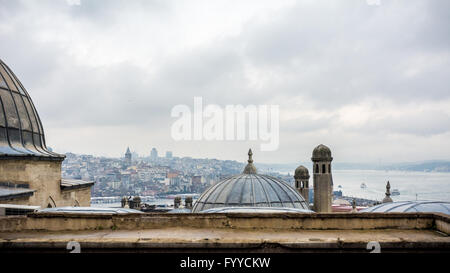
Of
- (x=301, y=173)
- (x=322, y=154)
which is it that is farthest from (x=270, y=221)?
(x=301, y=173)

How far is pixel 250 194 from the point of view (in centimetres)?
1397

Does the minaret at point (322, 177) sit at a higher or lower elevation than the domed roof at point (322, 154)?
lower

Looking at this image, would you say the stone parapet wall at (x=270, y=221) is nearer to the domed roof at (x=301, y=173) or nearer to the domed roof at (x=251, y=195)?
the domed roof at (x=251, y=195)

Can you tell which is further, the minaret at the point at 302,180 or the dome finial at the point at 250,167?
the minaret at the point at 302,180

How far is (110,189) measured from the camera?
115 metres

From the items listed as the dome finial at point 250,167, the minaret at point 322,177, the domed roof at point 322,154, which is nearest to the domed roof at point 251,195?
the dome finial at point 250,167

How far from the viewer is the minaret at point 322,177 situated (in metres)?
20.6

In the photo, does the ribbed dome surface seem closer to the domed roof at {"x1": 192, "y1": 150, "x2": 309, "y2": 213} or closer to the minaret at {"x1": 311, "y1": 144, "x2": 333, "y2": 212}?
the domed roof at {"x1": 192, "y1": 150, "x2": 309, "y2": 213}

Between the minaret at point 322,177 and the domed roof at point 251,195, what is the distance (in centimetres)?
600

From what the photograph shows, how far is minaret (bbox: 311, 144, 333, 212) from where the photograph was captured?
2064cm

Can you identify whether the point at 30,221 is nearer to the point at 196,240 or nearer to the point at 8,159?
the point at 196,240

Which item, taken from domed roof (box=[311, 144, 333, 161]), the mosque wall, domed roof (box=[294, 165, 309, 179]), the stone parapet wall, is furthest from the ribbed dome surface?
the stone parapet wall

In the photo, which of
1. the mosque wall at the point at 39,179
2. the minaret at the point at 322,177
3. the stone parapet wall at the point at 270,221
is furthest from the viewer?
the minaret at the point at 322,177
